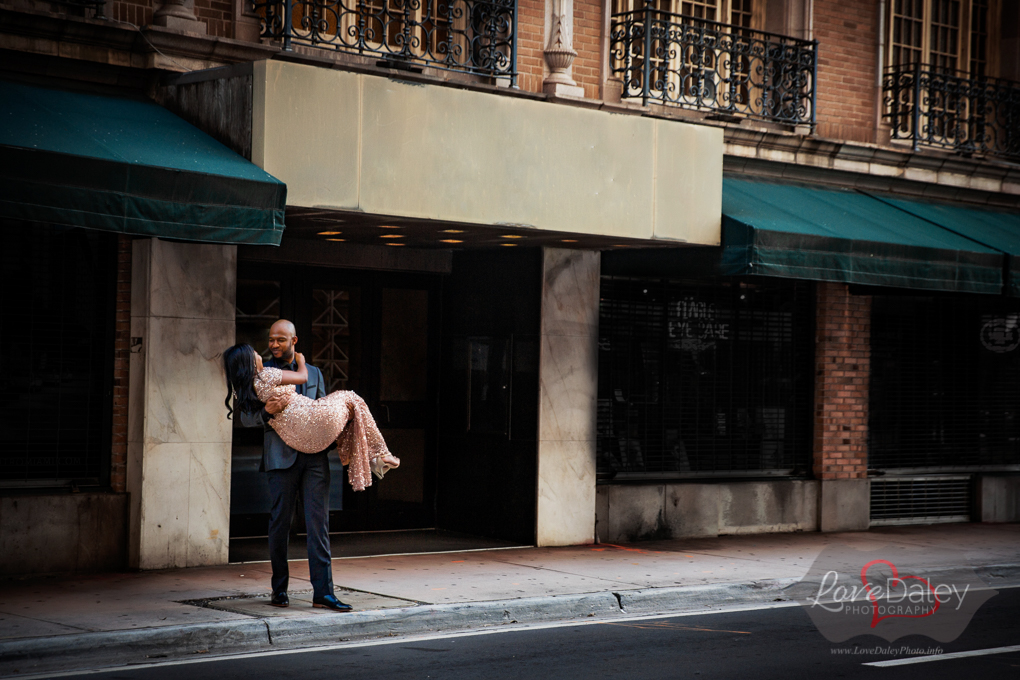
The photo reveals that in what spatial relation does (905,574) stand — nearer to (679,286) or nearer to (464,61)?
(679,286)

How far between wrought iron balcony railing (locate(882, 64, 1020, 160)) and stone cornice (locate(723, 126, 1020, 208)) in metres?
0.24

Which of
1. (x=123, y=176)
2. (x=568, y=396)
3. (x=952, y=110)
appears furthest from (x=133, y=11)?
(x=952, y=110)

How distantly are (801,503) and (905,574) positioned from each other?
3.19 meters

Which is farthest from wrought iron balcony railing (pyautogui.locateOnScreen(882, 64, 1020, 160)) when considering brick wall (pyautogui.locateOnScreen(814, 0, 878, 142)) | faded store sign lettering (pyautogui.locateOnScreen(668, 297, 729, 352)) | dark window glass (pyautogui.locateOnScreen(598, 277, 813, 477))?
faded store sign lettering (pyautogui.locateOnScreen(668, 297, 729, 352))

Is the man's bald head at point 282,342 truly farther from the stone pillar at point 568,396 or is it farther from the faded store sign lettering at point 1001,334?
the faded store sign lettering at point 1001,334

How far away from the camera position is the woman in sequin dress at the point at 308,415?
8.34 m

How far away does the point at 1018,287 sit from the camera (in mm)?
14000

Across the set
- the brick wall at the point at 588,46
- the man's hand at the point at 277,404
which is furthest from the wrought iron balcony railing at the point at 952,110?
the man's hand at the point at 277,404

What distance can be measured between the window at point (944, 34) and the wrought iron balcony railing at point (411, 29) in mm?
6023

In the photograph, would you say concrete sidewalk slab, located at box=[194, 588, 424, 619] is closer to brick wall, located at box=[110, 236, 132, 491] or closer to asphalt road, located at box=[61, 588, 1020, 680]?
asphalt road, located at box=[61, 588, 1020, 680]

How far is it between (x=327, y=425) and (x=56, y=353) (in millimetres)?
3213

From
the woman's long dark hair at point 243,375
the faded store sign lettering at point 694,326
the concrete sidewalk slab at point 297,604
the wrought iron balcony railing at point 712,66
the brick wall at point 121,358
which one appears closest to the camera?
the woman's long dark hair at point 243,375

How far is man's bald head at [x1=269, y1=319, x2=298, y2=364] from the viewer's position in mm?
8508

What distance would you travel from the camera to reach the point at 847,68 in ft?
50.5
